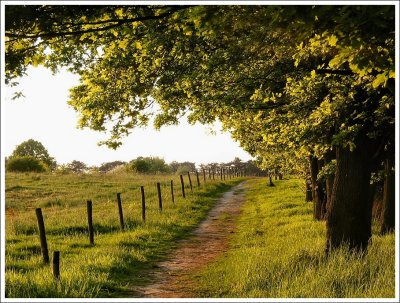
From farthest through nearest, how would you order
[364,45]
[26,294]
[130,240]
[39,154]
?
1. [39,154]
2. [130,240]
3. [26,294]
4. [364,45]

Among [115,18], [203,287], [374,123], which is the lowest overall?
[203,287]

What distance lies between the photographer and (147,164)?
68875mm

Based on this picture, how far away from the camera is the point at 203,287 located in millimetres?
10523

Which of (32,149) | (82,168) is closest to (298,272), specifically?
(82,168)

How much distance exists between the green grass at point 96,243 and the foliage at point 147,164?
3277 centimetres

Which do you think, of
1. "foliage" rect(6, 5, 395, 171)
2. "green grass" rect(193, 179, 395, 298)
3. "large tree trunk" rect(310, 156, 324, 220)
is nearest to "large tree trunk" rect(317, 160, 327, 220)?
"large tree trunk" rect(310, 156, 324, 220)

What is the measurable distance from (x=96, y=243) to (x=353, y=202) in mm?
8461

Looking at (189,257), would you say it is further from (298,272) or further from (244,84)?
(244,84)

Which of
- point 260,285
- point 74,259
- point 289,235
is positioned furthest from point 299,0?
point 289,235

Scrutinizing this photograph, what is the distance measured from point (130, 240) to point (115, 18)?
8983 millimetres

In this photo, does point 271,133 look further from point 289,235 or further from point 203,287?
point 203,287

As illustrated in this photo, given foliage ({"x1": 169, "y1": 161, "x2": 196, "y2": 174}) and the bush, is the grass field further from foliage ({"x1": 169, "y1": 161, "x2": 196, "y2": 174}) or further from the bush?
foliage ({"x1": 169, "y1": 161, "x2": 196, "y2": 174})

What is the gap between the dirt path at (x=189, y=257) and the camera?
34.1 ft

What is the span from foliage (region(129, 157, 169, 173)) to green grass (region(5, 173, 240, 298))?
108ft
